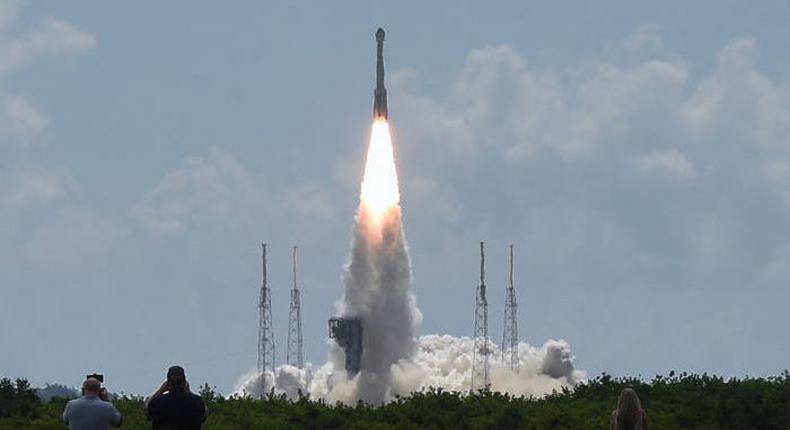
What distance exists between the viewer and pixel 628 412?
107 feet

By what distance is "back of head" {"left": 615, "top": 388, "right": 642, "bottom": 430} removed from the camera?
32469 mm

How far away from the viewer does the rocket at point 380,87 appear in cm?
12194

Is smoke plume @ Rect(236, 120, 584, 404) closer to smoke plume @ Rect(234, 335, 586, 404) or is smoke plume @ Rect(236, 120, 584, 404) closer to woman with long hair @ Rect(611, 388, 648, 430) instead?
smoke plume @ Rect(234, 335, 586, 404)

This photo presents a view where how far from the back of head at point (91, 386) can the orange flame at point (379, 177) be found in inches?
3259

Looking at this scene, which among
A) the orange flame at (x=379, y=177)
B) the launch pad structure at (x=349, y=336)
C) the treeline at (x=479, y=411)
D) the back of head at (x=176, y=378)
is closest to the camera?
the back of head at (x=176, y=378)

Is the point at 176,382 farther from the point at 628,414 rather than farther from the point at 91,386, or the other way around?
the point at 628,414

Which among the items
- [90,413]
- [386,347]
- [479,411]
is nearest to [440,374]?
[386,347]

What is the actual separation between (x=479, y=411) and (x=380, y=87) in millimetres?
69471

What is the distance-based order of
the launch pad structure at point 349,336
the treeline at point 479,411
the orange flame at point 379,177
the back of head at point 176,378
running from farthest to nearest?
the launch pad structure at point 349,336 → the orange flame at point 379,177 → the treeline at point 479,411 → the back of head at point 176,378

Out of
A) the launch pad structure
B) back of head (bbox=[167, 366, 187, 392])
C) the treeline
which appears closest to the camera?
back of head (bbox=[167, 366, 187, 392])

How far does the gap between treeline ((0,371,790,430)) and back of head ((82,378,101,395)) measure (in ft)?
63.4

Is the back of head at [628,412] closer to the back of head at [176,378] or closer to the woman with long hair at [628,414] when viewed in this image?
the woman with long hair at [628,414]

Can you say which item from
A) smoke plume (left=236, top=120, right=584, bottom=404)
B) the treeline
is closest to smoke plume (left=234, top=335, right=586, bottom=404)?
smoke plume (left=236, top=120, right=584, bottom=404)

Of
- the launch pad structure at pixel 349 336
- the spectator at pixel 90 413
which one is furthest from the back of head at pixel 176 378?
the launch pad structure at pixel 349 336
